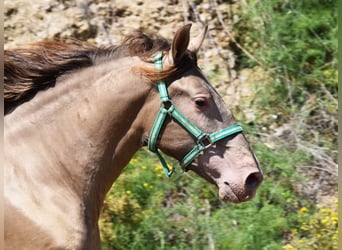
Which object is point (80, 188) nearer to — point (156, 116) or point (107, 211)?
point (156, 116)

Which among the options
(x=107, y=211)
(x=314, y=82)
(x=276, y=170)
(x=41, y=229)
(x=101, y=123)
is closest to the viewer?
(x=41, y=229)

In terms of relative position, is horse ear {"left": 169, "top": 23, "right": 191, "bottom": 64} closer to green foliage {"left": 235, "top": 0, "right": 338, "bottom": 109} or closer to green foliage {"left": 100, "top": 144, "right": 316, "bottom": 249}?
green foliage {"left": 100, "top": 144, "right": 316, "bottom": 249}

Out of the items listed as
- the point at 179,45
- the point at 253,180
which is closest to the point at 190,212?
the point at 253,180

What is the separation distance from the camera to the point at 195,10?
7.93 m

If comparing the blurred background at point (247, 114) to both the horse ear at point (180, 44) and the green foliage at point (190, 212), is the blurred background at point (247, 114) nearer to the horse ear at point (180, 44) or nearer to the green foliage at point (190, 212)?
the green foliage at point (190, 212)

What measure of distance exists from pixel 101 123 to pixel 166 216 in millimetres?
2254

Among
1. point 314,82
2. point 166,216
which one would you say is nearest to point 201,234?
point 166,216

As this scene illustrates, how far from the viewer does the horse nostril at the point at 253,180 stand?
4203 mm

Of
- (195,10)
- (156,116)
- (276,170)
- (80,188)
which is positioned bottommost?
(276,170)

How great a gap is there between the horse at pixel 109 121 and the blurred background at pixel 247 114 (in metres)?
1.75

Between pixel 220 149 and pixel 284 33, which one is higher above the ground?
pixel 220 149

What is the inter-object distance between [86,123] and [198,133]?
1.95 ft

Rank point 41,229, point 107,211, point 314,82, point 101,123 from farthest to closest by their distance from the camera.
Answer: point 314,82, point 107,211, point 101,123, point 41,229

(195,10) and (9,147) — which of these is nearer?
(9,147)
